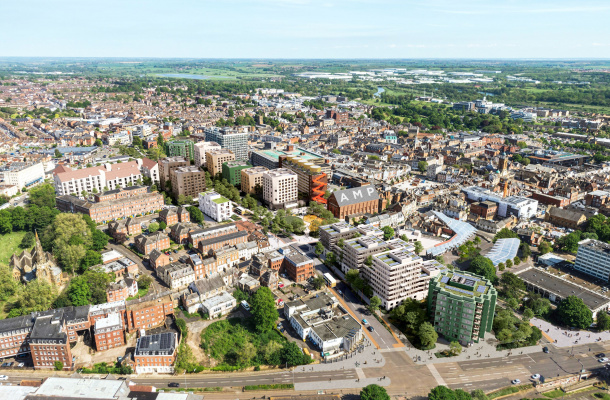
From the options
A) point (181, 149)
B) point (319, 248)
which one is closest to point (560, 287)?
point (319, 248)

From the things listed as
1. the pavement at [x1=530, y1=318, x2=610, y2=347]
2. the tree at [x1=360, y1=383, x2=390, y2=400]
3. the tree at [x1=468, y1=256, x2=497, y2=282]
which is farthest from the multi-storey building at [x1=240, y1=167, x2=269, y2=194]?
the pavement at [x1=530, y1=318, x2=610, y2=347]

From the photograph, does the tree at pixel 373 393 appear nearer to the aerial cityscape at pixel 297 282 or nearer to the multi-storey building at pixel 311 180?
the aerial cityscape at pixel 297 282

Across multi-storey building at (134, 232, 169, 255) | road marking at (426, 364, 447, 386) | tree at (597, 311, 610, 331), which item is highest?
multi-storey building at (134, 232, 169, 255)

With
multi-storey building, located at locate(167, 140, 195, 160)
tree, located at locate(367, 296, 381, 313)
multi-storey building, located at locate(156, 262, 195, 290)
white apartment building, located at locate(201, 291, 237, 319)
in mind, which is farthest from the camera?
multi-storey building, located at locate(167, 140, 195, 160)

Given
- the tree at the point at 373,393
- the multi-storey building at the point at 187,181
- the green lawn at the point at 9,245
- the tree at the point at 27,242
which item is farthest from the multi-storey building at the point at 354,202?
the green lawn at the point at 9,245

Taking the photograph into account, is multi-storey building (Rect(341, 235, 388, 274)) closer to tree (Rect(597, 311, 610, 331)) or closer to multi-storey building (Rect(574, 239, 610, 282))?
tree (Rect(597, 311, 610, 331))

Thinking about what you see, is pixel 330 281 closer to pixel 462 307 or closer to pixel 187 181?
pixel 462 307
